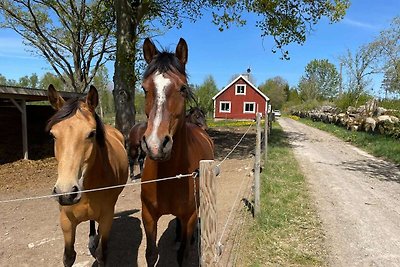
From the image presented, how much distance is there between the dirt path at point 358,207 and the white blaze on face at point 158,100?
109 inches

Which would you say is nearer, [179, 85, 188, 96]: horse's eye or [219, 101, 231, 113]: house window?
[179, 85, 188, 96]: horse's eye

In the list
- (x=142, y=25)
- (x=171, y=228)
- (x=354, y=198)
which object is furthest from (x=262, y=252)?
(x=142, y=25)

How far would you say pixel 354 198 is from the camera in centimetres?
609

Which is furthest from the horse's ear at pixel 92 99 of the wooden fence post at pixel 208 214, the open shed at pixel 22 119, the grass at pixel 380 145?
the grass at pixel 380 145

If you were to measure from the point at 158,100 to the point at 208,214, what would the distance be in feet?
2.82

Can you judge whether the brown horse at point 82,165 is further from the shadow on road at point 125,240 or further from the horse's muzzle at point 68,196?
the shadow on road at point 125,240

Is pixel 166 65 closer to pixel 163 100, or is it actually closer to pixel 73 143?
pixel 163 100

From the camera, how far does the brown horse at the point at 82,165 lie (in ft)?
7.20

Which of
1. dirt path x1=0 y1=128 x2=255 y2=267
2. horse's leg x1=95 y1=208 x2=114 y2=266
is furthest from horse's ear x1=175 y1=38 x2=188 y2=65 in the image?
dirt path x1=0 y1=128 x2=255 y2=267

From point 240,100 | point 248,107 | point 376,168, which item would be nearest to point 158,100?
point 376,168

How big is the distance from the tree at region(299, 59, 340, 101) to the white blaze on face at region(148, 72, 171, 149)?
61.7 metres

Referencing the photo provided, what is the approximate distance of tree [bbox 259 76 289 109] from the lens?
6894 cm

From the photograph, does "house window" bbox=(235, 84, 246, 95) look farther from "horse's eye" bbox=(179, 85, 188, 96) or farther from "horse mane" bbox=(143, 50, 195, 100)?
"horse's eye" bbox=(179, 85, 188, 96)

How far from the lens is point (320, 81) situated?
6131 cm
